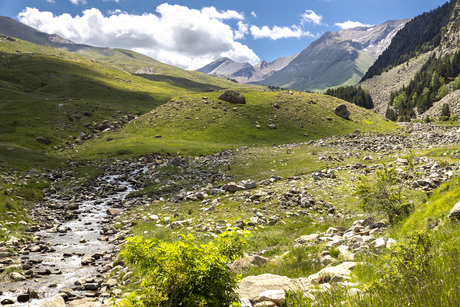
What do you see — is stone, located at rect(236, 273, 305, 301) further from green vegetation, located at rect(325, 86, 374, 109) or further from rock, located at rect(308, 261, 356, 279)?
green vegetation, located at rect(325, 86, 374, 109)

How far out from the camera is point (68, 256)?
49.7 ft

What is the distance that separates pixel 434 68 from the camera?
165m

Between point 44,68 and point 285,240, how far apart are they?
6958 inches

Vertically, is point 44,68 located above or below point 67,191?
above

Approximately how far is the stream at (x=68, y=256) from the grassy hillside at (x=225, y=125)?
24.2m

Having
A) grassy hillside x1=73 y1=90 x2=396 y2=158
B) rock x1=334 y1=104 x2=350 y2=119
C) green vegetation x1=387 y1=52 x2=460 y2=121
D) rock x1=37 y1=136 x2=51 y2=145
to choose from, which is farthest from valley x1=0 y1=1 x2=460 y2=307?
green vegetation x1=387 y1=52 x2=460 y2=121

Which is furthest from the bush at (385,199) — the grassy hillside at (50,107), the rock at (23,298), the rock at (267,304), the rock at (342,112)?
the rock at (342,112)

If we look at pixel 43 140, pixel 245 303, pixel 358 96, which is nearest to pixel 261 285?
pixel 245 303

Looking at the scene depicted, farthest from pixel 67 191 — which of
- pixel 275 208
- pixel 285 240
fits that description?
pixel 285 240

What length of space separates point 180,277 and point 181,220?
15.6 meters

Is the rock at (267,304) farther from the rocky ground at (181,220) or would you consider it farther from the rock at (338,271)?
the rock at (338,271)

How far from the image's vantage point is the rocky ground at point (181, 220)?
31.0ft

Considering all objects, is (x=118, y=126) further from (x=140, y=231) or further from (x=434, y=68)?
(x=434, y=68)

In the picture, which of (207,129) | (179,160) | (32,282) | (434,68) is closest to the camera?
(32,282)
